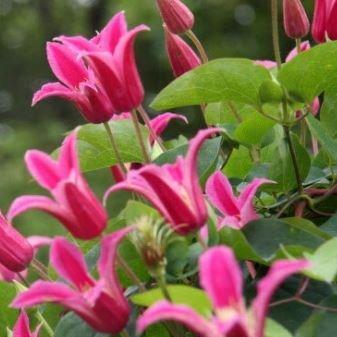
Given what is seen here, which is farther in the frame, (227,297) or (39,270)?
(39,270)

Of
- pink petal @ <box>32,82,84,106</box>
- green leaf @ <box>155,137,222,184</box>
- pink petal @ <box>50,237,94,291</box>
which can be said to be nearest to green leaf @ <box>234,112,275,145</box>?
green leaf @ <box>155,137,222,184</box>

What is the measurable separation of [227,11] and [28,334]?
642cm

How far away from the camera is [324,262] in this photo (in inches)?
24.4

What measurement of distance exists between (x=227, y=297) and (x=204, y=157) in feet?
0.90

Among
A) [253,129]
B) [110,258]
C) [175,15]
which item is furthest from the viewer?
[175,15]

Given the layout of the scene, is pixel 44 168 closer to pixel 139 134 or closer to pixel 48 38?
pixel 139 134

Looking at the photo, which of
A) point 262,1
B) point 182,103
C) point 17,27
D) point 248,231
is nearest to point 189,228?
point 248,231

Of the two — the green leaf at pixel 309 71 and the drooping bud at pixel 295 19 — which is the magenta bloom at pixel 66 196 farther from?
the drooping bud at pixel 295 19

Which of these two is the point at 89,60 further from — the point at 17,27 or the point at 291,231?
the point at 17,27

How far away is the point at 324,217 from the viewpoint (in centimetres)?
83

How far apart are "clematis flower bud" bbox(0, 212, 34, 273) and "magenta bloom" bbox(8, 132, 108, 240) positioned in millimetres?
97

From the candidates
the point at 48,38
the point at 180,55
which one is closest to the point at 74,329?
the point at 180,55

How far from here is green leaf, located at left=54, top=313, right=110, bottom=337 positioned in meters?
0.74

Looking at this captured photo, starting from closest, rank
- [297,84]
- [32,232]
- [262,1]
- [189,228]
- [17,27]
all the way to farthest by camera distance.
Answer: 1. [189,228]
2. [297,84]
3. [32,232]
4. [262,1]
5. [17,27]
